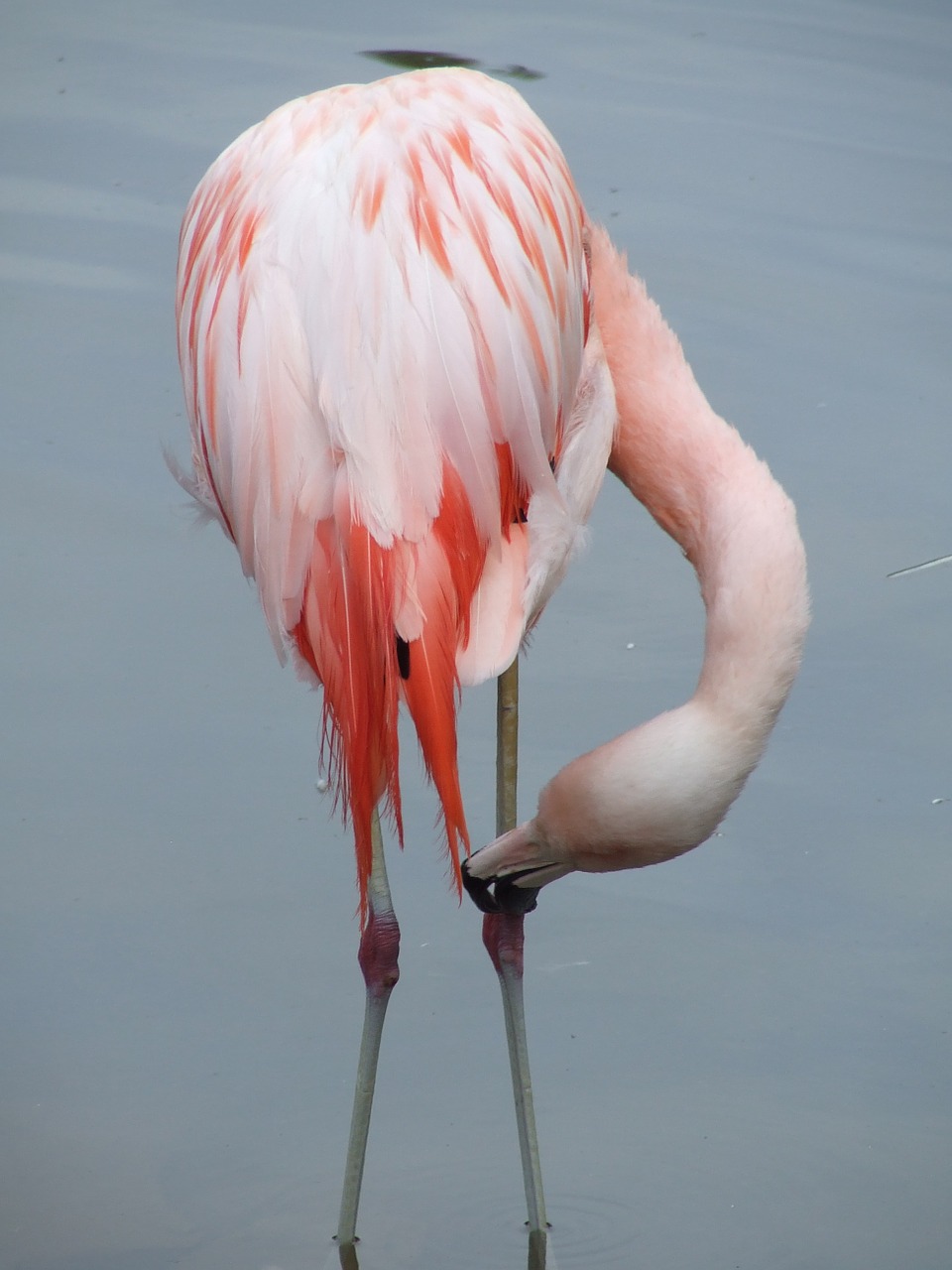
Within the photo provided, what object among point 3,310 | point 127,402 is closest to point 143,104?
point 3,310

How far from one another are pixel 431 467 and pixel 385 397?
4.1 inches

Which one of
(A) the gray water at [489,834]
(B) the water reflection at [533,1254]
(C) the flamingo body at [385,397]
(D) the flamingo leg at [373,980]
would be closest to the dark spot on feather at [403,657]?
(C) the flamingo body at [385,397]

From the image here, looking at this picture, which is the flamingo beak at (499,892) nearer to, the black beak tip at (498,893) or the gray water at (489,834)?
the black beak tip at (498,893)

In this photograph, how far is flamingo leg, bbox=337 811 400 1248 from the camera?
262 centimetres

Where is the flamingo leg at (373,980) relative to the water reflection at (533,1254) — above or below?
above

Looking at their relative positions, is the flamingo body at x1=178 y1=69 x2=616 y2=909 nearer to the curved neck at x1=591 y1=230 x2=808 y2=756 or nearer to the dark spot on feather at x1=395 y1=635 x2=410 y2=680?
the dark spot on feather at x1=395 y1=635 x2=410 y2=680

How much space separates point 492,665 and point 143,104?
3952 millimetres

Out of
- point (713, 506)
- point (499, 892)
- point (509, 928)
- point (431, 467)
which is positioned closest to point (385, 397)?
point (431, 467)

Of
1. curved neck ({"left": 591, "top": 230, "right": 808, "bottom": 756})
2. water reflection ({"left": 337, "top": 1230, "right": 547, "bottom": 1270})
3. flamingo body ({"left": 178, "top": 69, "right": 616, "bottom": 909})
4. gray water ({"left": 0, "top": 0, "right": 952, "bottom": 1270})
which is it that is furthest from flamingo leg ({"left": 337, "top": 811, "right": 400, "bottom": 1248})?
curved neck ({"left": 591, "top": 230, "right": 808, "bottom": 756})

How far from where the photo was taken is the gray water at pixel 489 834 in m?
2.68

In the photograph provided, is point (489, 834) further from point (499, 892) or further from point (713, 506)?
point (713, 506)

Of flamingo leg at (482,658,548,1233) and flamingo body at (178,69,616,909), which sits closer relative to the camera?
flamingo body at (178,69,616,909)

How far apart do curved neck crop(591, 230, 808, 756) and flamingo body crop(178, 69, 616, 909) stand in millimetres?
231

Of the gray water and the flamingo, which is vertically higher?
the flamingo
